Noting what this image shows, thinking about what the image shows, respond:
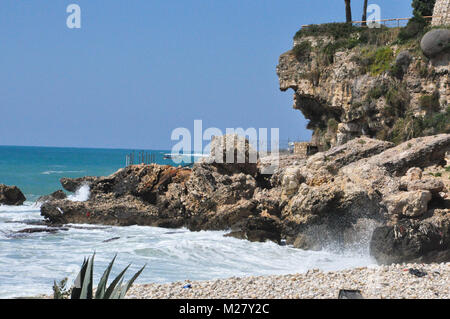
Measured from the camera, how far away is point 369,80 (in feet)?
87.6

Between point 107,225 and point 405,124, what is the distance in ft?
46.2

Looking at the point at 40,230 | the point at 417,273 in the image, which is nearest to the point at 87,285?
the point at 417,273

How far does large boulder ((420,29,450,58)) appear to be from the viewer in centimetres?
2394

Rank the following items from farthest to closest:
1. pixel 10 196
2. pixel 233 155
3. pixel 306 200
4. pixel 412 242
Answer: pixel 10 196
pixel 233 155
pixel 306 200
pixel 412 242

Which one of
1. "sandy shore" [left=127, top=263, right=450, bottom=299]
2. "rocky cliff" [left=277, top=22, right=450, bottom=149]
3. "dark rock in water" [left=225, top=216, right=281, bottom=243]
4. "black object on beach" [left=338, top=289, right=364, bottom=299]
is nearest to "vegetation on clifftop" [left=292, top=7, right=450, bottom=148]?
"rocky cliff" [left=277, top=22, right=450, bottom=149]

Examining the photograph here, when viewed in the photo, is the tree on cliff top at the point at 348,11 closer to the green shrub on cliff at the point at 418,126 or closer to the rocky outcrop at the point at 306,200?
the green shrub on cliff at the point at 418,126

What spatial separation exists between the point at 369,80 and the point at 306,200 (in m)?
13.5

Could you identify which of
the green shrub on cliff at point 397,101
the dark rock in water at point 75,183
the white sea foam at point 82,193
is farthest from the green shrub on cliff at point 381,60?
the white sea foam at point 82,193

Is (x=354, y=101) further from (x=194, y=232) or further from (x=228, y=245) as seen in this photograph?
(x=228, y=245)

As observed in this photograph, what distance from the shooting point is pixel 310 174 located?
16.8 m

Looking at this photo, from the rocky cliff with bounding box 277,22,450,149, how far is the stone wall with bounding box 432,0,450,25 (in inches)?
30.9

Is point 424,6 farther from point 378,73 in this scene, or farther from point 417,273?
point 417,273

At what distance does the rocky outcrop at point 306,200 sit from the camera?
13555 mm
